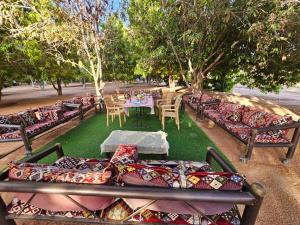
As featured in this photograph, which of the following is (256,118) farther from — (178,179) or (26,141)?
(26,141)

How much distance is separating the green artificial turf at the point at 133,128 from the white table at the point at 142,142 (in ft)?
1.43

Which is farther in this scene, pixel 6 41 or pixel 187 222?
pixel 6 41

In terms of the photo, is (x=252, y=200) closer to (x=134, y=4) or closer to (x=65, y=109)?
(x=65, y=109)

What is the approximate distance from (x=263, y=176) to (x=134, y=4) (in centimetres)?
1281

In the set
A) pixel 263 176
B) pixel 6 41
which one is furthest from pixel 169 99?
pixel 6 41

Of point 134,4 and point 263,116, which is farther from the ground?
point 134,4

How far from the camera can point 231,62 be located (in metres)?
11.6

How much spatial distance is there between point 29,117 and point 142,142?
138 inches

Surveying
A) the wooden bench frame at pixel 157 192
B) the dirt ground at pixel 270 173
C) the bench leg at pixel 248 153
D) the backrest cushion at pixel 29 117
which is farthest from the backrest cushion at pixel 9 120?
the bench leg at pixel 248 153

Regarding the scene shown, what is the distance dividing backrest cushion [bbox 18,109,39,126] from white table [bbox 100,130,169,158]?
2.59 meters

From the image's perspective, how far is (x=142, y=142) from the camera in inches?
145

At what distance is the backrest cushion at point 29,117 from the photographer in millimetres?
4785

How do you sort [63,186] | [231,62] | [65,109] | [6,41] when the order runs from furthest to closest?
[231,62], [6,41], [65,109], [63,186]

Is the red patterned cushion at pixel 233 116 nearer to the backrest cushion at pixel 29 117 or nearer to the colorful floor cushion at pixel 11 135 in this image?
the colorful floor cushion at pixel 11 135
